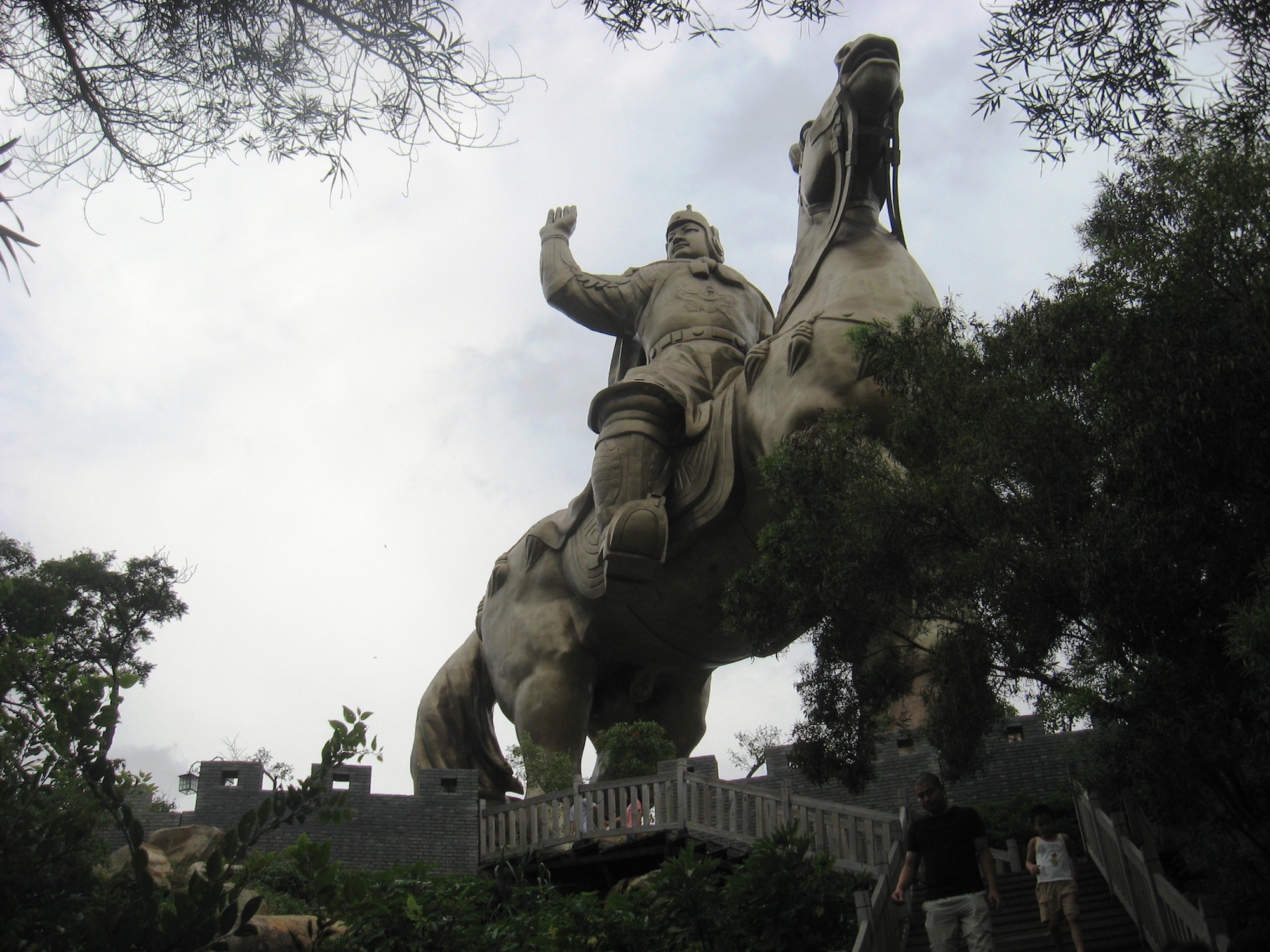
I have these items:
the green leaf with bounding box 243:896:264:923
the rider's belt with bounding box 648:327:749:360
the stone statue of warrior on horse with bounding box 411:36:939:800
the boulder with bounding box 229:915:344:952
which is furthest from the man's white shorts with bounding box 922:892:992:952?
the rider's belt with bounding box 648:327:749:360

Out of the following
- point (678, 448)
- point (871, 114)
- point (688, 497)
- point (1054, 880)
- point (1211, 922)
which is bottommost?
point (1211, 922)

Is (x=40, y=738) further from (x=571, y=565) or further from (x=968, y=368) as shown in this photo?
(x=571, y=565)

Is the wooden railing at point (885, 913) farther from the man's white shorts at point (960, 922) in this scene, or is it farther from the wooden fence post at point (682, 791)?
the wooden fence post at point (682, 791)

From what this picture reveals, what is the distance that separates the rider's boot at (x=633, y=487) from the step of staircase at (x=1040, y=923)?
399 cm

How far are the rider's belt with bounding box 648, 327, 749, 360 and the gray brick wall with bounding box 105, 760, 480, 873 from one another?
467 centimetres

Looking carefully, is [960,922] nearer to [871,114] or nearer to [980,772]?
[980,772]

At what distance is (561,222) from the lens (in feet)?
46.5

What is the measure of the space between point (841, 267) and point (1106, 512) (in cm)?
494

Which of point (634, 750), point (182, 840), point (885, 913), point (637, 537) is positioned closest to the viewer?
point (885, 913)

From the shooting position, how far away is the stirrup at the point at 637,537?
10219 mm

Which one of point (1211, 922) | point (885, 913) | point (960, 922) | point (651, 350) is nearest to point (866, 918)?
point (885, 913)

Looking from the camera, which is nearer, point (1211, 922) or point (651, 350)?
point (1211, 922)

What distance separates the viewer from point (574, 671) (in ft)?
37.7

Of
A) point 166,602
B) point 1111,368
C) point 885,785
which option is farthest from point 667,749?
point 166,602
